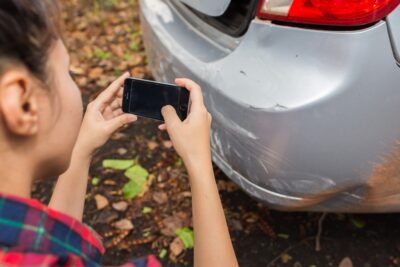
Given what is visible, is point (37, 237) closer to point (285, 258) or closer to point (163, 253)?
point (163, 253)

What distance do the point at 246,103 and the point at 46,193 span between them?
4.69 feet

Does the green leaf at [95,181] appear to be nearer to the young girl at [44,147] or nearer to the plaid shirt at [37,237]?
the young girl at [44,147]

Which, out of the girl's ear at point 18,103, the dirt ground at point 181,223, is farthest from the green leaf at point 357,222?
the girl's ear at point 18,103

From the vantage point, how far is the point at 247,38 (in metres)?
1.79

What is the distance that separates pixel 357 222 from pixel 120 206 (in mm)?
1178

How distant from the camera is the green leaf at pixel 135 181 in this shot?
2676 mm

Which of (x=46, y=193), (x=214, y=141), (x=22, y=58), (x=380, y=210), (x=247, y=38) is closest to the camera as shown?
(x=22, y=58)

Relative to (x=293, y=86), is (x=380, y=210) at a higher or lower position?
lower

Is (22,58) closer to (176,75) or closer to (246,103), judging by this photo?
(246,103)

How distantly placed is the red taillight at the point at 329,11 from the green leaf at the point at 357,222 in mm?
1165

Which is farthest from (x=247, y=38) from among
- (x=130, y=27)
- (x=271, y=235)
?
(x=130, y=27)

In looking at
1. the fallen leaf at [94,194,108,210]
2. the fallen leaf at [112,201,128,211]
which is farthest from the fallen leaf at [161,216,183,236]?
the fallen leaf at [94,194,108,210]

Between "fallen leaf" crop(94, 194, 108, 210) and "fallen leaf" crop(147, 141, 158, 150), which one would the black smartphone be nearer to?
"fallen leaf" crop(94, 194, 108, 210)

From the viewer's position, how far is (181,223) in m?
2.50
